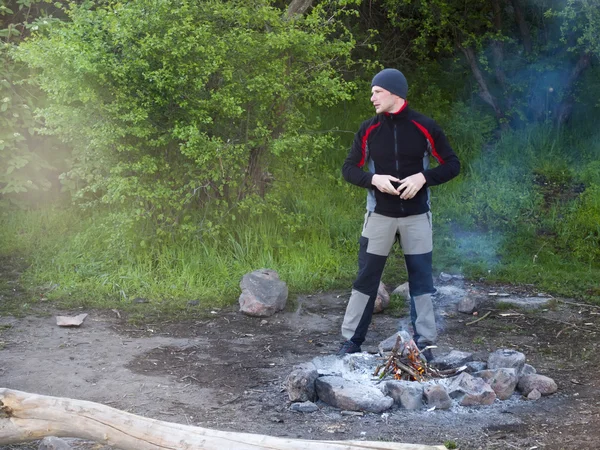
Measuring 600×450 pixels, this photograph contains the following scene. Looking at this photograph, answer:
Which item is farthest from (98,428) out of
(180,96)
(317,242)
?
(317,242)

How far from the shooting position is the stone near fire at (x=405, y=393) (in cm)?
541

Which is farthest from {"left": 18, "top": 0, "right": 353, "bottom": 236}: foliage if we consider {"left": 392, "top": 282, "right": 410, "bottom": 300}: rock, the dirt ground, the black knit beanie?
the black knit beanie

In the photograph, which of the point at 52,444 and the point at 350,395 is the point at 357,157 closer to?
the point at 350,395

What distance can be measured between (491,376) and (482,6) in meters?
7.68

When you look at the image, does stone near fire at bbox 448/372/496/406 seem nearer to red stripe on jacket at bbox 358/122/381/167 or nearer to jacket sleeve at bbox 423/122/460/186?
jacket sleeve at bbox 423/122/460/186

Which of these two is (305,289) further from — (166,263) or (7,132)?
(7,132)

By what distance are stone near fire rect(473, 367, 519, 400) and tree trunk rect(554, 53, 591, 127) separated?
6901mm

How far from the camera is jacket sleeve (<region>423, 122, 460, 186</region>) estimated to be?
5.89 m

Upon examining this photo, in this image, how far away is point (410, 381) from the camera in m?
5.68

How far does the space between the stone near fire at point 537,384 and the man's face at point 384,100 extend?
80.4 inches

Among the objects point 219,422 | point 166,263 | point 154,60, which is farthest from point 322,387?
point 154,60

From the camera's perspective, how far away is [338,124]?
12039 millimetres

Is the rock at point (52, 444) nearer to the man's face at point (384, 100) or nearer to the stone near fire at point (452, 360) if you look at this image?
the stone near fire at point (452, 360)

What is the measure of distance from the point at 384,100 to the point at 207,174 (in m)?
2.94
